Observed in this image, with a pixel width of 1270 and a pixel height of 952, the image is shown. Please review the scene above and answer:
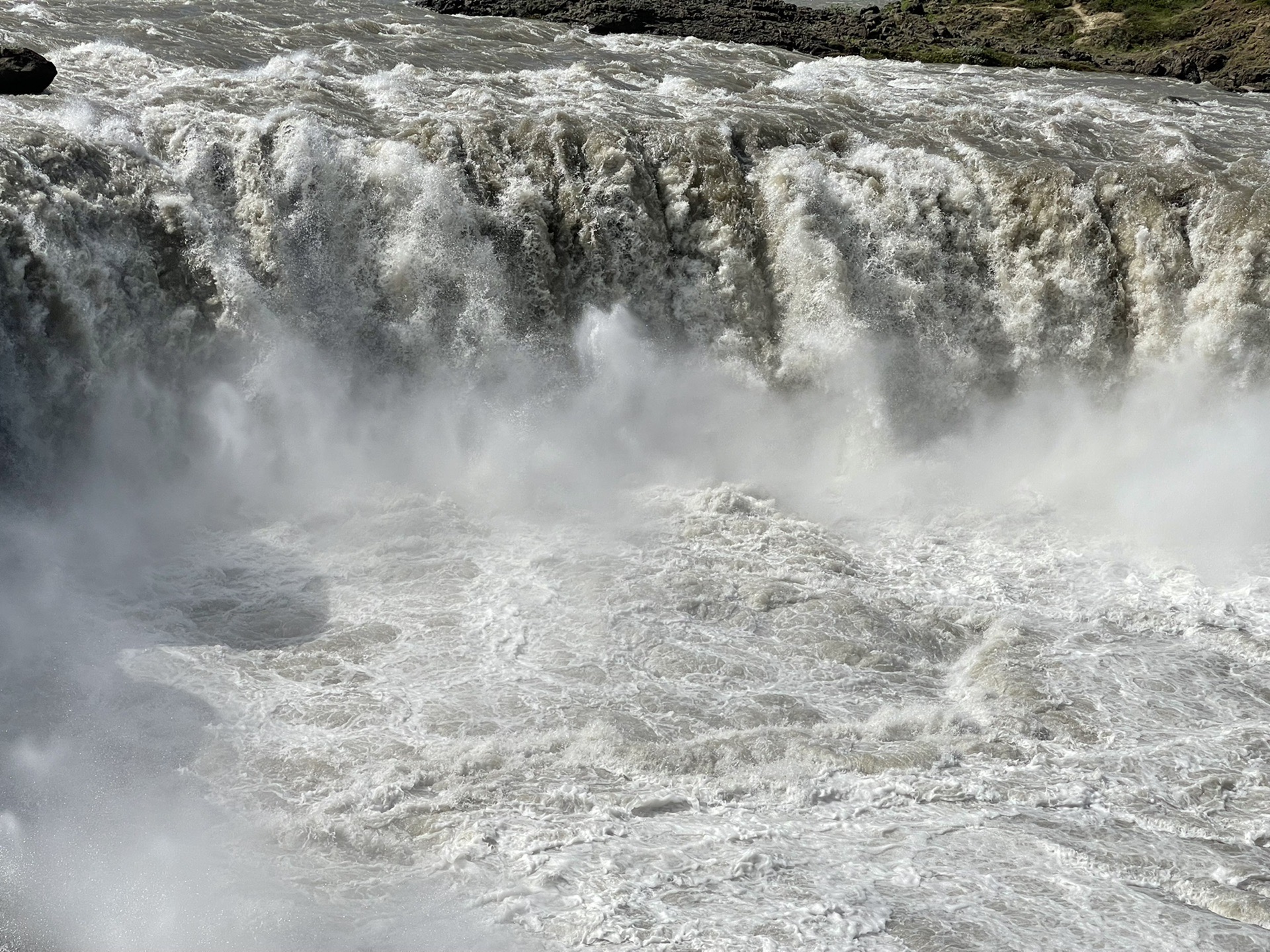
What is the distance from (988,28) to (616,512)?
76.7 ft

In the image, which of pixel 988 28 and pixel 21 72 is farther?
pixel 988 28

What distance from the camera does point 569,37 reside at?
66.4ft

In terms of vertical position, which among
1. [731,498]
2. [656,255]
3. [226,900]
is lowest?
[226,900]

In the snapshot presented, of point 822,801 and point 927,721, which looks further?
point 927,721

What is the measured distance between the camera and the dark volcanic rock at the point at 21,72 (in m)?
13.0

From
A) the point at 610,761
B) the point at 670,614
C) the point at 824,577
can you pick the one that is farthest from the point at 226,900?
the point at 824,577

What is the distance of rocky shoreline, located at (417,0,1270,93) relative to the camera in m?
22.6

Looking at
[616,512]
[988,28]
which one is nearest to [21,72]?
[616,512]

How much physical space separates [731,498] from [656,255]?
10.0 ft

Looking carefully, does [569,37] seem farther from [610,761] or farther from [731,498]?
[610,761]

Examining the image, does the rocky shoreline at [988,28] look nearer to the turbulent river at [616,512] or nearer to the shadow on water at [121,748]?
the turbulent river at [616,512]

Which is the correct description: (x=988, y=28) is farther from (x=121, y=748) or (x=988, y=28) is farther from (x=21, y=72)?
→ (x=121, y=748)

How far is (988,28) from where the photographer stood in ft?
99.2

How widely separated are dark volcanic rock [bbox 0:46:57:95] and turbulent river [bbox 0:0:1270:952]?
39 cm
